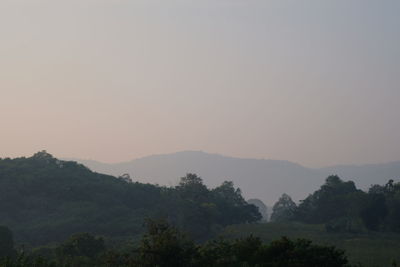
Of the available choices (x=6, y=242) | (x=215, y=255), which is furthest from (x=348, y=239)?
(x=215, y=255)

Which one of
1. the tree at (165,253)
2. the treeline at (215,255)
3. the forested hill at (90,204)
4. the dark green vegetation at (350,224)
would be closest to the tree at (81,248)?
the treeline at (215,255)

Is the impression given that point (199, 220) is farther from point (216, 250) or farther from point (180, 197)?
point (216, 250)

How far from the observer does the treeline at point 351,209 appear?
261ft

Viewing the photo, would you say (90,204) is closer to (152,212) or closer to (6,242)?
(152,212)

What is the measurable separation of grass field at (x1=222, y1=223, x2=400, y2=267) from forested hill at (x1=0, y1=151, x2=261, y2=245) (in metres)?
6.31

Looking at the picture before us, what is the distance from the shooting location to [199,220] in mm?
76562

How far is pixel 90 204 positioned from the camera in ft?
275

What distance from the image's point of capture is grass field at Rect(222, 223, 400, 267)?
172ft

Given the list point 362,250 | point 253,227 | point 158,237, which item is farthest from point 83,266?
point 253,227

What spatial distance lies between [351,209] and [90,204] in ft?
134

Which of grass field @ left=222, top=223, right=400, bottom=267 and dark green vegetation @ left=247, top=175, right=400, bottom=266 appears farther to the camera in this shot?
dark green vegetation @ left=247, top=175, right=400, bottom=266

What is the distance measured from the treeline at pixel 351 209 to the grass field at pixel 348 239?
13.1 feet

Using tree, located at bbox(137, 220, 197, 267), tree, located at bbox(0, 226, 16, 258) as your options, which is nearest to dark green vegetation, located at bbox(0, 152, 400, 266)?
tree, located at bbox(0, 226, 16, 258)

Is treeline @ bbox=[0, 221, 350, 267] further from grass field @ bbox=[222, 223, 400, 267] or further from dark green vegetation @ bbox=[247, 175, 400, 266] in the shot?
dark green vegetation @ bbox=[247, 175, 400, 266]
